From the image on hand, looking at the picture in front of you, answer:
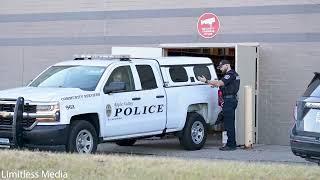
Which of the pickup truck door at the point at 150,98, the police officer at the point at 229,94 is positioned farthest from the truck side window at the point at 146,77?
the police officer at the point at 229,94

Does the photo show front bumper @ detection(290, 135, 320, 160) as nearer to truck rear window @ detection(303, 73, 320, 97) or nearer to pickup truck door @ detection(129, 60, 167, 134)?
truck rear window @ detection(303, 73, 320, 97)

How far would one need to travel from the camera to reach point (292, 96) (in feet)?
52.7

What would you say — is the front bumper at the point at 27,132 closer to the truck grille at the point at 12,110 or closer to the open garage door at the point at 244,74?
the truck grille at the point at 12,110

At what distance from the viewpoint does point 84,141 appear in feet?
41.0

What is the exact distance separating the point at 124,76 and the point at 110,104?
0.89m

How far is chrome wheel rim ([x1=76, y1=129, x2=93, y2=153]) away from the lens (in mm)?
12328

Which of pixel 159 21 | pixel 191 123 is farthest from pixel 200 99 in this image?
pixel 159 21

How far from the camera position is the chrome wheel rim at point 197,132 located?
584 inches

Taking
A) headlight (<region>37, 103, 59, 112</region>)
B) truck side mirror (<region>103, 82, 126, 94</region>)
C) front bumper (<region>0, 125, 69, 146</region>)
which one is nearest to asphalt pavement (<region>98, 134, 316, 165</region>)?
truck side mirror (<region>103, 82, 126, 94</region>)

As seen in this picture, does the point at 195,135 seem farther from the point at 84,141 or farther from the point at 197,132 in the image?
the point at 84,141

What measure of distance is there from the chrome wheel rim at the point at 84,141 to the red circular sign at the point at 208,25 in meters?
5.57

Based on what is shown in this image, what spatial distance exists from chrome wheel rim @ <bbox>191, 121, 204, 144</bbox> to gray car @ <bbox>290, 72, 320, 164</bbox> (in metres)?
4.47

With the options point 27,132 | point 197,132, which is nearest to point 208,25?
point 197,132

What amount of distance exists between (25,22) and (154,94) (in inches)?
266
